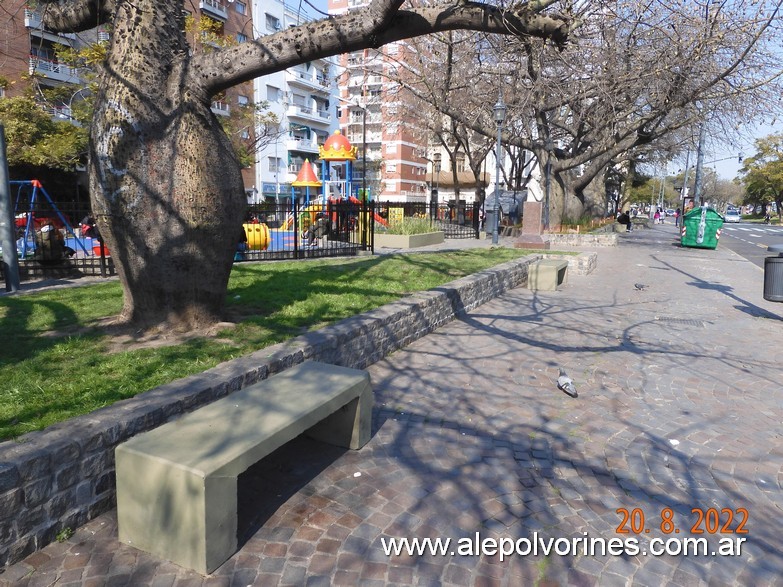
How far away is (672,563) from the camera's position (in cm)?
286

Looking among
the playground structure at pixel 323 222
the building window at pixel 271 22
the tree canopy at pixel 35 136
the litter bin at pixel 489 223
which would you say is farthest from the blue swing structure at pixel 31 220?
the building window at pixel 271 22

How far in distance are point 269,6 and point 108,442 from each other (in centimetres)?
4895

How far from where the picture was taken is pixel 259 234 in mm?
14234

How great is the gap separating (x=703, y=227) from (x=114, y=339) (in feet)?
76.6

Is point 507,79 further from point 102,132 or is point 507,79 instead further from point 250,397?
point 250,397

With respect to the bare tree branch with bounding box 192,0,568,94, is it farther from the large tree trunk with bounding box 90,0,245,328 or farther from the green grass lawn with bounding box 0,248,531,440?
the green grass lawn with bounding box 0,248,531,440

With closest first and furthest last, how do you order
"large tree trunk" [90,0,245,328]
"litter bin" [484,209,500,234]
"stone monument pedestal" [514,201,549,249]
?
"large tree trunk" [90,0,245,328], "stone monument pedestal" [514,201,549,249], "litter bin" [484,209,500,234]

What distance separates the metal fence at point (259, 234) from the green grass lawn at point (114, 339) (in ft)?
3.66

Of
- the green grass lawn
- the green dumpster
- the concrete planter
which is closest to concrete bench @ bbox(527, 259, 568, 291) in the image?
the green grass lawn

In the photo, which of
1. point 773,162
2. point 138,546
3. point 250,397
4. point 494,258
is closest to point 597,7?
point 494,258

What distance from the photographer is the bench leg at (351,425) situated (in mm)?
4012

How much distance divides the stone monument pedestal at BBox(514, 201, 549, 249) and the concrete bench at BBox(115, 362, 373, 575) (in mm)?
14395

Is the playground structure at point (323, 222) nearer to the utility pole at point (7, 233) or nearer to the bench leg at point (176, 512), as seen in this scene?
the utility pole at point (7, 233)

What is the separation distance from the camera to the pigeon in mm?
5215
